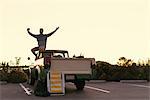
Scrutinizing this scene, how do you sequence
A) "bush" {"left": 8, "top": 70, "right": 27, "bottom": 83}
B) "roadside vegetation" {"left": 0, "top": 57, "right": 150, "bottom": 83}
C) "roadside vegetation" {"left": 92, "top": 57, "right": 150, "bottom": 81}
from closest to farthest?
"bush" {"left": 8, "top": 70, "right": 27, "bottom": 83}, "roadside vegetation" {"left": 0, "top": 57, "right": 150, "bottom": 83}, "roadside vegetation" {"left": 92, "top": 57, "right": 150, "bottom": 81}

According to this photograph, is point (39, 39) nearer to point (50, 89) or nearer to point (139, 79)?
point (50, 89)

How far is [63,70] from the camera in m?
13.7

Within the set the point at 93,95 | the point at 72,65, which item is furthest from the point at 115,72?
the point at 93,95

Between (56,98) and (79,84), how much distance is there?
14.4 feet

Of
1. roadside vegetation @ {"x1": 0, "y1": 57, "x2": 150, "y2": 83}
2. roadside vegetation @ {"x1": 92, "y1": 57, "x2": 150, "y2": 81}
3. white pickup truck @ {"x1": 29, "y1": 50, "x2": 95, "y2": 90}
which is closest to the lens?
white pickup truck @ {"x1": 29, "y1": 50, "x2": 95, "y2": 90}


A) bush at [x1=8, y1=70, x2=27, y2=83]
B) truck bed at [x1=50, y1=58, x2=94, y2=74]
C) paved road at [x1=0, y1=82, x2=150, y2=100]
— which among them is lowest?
paved road at [x1=0, y1=82, x2=150, y2=100]

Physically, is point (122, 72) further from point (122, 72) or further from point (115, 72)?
point (115, 72)

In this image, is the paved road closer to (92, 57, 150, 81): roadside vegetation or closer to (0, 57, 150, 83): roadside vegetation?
(0, 57, 150, 83): roadside vegetation

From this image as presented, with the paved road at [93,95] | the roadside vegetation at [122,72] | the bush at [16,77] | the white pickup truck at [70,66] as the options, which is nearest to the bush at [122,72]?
the roadside vegetation at [122,72]

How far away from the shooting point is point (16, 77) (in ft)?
86.4

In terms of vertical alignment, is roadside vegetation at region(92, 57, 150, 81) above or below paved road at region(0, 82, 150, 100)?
above

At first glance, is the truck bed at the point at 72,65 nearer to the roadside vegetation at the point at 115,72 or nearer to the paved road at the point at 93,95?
the paved road at the point at 93,95

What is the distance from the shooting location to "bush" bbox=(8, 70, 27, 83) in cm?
2599

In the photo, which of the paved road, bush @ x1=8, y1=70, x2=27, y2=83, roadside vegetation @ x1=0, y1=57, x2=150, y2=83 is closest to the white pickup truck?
the paved road
